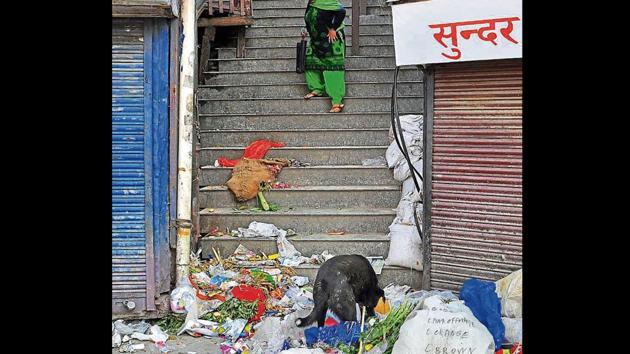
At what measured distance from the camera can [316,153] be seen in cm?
911

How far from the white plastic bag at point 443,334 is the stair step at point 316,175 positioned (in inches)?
144

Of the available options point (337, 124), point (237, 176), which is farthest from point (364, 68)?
point (237, 176)

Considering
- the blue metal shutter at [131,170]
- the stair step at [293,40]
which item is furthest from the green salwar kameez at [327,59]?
the blue metal shutter at [131,170]

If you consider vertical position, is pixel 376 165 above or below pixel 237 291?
above

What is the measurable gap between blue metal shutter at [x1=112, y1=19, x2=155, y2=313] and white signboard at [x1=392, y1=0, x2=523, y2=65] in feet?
7.28

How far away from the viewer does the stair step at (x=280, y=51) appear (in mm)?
10766

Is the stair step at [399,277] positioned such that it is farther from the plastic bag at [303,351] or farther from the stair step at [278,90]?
the stair step at [278,90]

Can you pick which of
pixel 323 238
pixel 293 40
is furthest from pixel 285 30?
pixel 323 238

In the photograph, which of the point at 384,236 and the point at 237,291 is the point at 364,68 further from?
the point at 237,291

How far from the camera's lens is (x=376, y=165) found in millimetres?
8797

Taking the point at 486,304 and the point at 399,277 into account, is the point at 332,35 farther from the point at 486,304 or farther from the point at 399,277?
the point at 486,304

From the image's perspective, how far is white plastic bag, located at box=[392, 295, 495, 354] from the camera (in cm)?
500

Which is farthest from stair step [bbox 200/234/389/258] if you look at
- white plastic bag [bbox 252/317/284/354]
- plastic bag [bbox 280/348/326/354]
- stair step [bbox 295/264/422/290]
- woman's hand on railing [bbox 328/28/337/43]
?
woman's hand on railing [bbox 328/28/337/43]
